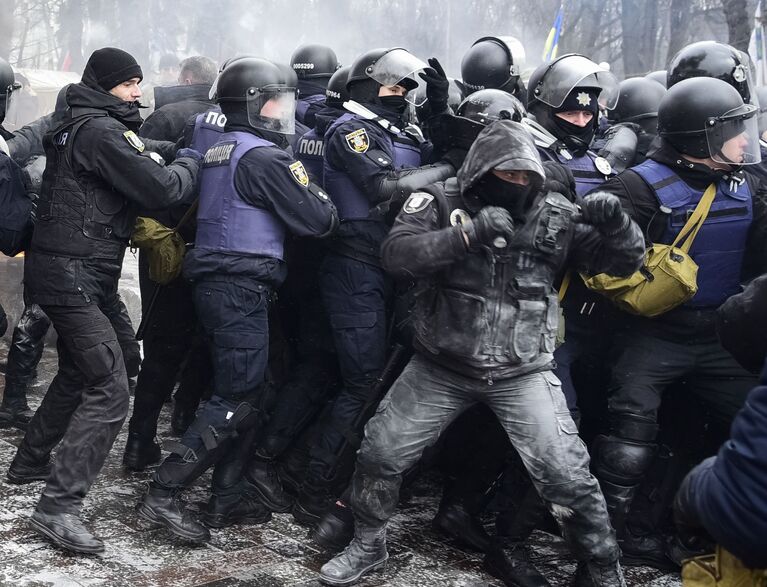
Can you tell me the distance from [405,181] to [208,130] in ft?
4.30

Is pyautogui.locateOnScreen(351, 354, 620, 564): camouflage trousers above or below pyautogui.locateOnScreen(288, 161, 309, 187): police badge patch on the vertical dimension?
below

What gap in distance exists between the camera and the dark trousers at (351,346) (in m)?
5.41

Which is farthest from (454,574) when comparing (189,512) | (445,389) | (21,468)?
(21,468)

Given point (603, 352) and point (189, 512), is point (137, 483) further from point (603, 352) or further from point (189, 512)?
point (603, 352)

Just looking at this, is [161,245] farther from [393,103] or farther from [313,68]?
[313,68]

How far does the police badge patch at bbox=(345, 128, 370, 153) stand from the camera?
5.37 meters

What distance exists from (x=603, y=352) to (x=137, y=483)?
2643 mm

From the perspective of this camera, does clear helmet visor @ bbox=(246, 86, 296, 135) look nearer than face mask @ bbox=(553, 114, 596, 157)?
Yes

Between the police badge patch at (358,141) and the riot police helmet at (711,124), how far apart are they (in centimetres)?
150

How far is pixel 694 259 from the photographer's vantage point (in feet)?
16.3

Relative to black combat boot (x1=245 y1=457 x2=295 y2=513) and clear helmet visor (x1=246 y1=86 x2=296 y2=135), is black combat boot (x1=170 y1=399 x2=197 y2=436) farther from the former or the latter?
clear helmet visor (x1=246 y1=86 x2=296 y2=135)

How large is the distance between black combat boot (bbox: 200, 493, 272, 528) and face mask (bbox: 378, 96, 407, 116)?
7.38 feet

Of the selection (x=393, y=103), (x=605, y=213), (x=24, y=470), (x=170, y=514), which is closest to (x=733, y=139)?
(x=605, y=213)

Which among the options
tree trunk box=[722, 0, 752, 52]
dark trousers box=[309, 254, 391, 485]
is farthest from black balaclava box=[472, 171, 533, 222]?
tree trunk box=[722, 0, 752, 52]
